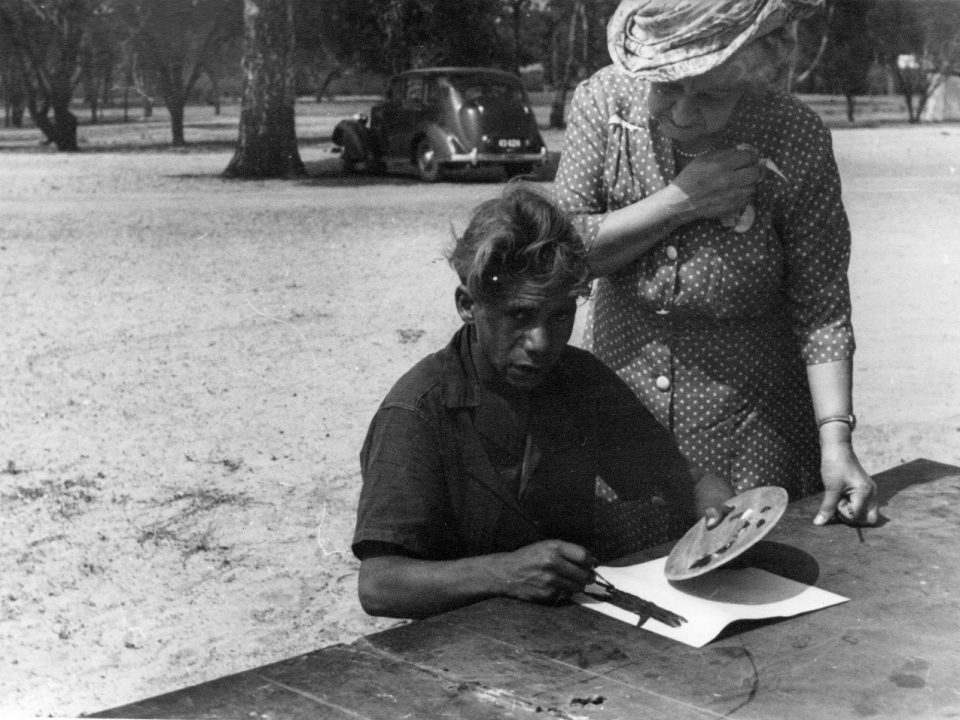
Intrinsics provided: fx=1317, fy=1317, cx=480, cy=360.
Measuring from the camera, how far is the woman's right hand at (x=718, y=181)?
235cm

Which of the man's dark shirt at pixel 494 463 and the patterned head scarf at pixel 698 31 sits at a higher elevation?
the patterned head scarf at pixel 698 31

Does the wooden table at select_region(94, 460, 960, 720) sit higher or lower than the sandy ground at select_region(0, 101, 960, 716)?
higher

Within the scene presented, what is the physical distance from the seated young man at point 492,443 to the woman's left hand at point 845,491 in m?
0.19

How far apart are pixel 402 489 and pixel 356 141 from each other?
15355 millimetres

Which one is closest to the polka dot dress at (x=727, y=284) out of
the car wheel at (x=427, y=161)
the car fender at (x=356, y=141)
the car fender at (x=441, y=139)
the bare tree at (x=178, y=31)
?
the car fender at (x=441, y=139)

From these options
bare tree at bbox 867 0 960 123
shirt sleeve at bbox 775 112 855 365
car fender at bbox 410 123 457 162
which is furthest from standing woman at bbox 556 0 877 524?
bare tree at bbox 867 0 960 123

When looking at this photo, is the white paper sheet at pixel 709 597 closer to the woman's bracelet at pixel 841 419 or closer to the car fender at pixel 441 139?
A: the woman's bracelet at pixel 841 419

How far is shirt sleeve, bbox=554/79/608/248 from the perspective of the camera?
2.45 metres

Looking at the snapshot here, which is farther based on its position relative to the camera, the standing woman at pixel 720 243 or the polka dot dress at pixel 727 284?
the polka dot dress at pixel 727 284

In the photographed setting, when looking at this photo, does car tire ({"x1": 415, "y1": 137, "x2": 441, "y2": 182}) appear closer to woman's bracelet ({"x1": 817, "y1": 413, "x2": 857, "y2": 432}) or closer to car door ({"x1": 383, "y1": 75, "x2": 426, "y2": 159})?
car door ({"x1": 383, "y1": 75, "x2": 426, "y2": 159})

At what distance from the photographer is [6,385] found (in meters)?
6.12

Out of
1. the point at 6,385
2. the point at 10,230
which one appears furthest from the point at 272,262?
the point at 6,385

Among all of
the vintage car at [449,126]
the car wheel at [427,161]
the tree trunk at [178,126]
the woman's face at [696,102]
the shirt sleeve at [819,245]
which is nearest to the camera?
the woman's face at [696,102]

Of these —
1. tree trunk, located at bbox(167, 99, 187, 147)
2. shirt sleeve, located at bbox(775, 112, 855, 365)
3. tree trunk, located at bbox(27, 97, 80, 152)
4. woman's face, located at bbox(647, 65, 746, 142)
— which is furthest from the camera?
tree trunk, located at bbox(167, 99, 187, 147)
